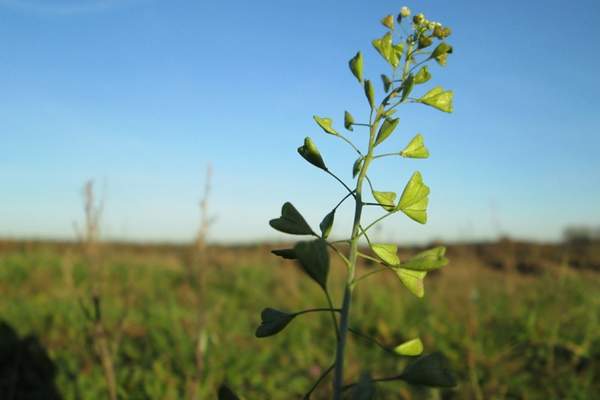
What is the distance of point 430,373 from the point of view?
0.99 meters

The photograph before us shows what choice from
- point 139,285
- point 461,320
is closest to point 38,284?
point 139,285

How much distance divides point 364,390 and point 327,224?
0.30 metres

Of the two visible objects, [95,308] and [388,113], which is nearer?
[388,113]

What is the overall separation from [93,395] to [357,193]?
2.74 meters

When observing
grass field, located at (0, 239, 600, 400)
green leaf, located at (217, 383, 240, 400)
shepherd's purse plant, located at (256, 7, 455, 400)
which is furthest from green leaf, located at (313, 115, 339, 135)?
grass field, located at (0, 239, 600, 400)

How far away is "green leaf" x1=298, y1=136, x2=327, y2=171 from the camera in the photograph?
1052mm

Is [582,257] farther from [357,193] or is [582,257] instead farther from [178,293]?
[357,193]

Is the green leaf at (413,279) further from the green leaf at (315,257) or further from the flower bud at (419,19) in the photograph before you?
the flower bud at (419,19)

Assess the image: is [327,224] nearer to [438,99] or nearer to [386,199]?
[386,199]

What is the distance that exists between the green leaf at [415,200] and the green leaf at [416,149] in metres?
0.06

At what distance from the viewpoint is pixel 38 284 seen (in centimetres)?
689

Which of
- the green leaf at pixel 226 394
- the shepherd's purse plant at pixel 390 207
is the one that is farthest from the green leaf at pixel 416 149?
the green leaf at pixel 226 394

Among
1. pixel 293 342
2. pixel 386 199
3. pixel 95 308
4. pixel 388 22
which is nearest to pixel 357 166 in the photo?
pixel 386 199

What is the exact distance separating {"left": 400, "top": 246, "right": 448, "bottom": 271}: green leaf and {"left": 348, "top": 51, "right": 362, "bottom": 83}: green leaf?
0.35m
